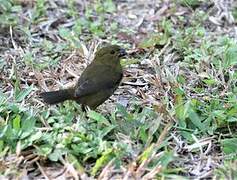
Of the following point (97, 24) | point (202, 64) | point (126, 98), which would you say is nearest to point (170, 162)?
point (126, 98)

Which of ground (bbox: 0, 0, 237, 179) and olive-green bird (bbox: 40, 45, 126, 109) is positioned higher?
olive-green bird (bbox: 40, 45, 126, 109)

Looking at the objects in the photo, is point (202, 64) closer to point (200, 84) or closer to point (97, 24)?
point (200, 84)

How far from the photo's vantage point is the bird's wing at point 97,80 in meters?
5.16

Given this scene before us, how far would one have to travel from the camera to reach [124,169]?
4.33 m

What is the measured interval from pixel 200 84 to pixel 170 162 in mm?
1446

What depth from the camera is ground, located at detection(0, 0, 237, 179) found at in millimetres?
4484

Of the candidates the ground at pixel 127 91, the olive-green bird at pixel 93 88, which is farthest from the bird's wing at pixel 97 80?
the ground at pixel 127 91

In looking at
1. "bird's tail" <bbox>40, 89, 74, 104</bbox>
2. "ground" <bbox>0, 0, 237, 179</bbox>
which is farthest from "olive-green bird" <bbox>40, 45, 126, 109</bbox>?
"ground" <bbox>0, 0, 237, 179</bbox>

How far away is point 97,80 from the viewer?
525 centimetres

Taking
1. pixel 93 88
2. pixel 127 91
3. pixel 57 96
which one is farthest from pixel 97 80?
pixel 127 91

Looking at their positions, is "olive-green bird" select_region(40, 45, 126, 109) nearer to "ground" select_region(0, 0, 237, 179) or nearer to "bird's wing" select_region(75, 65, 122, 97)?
"bird's wing" select_region(75, 65, 122, 97)

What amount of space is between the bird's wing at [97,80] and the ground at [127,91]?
17 cm

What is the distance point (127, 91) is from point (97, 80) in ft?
2.00

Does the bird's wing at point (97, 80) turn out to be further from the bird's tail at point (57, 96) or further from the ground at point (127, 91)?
the ground at point (127, 91)
